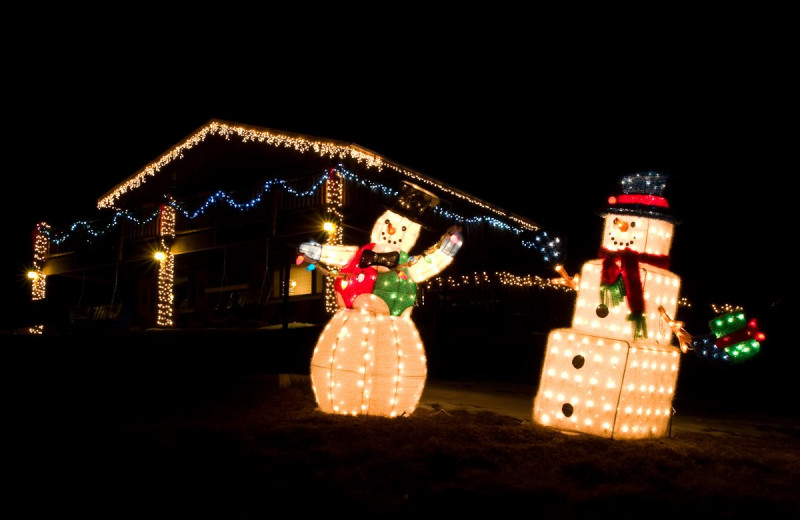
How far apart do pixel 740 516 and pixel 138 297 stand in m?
20.7

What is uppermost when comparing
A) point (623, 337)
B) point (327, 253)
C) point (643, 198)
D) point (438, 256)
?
point (643, 198)

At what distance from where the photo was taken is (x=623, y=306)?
296 inches

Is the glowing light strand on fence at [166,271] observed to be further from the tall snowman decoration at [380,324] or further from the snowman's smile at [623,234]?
the snowman's smile at [623,234]

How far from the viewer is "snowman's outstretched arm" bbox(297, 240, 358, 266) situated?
824 centimetres

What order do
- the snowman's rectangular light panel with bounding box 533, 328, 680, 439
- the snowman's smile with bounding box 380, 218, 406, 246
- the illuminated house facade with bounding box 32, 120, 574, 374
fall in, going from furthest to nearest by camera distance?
the illuminated house facade with bounding box 32, 120, 574, 374 < the snowman's smile with bounding box 380, 218, 406, 246 < the snowman's rectangular light panel with bounding box 533, 328, 680, 439

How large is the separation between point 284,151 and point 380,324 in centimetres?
1223

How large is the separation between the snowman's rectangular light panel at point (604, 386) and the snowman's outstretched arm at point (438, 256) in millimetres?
1383

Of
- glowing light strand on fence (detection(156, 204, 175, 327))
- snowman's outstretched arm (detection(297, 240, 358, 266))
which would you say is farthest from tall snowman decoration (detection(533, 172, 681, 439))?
glowing light strand on fence (detection(156, 204, 175, 327))

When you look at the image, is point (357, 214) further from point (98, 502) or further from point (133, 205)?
point (98, 502)

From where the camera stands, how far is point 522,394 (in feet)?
38.1

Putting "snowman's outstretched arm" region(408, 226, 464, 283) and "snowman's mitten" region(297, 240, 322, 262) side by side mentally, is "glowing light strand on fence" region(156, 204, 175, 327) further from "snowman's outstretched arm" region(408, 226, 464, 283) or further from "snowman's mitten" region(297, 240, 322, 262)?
"snowman's outstretched arm" region(408, 226, 464, 283)

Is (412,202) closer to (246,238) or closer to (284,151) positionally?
(246,238)

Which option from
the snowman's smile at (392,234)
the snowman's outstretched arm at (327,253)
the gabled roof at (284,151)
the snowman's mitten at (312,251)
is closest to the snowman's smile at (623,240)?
the snowman's smile at (392,234)

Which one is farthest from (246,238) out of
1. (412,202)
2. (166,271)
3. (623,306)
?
(623,306)
